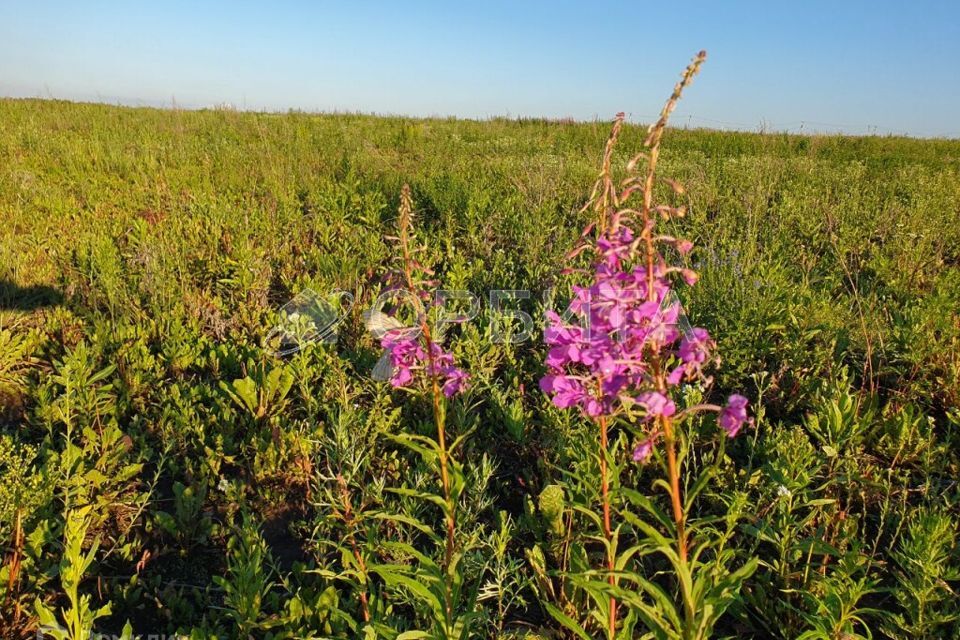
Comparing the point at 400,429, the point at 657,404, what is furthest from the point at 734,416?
the point at 400,429

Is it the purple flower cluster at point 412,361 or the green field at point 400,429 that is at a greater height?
the purple flower cluster at point 412,361

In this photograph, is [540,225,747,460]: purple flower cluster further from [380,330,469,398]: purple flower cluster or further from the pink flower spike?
[380,330,469,398]: purple flower cluster

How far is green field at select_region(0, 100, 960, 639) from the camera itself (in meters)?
2.12

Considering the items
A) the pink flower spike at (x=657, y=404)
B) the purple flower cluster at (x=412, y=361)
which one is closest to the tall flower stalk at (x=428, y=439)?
the purple flower cluster at (x=412, y=361)

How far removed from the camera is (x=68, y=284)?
4.46 metres

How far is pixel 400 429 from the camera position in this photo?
3113mm

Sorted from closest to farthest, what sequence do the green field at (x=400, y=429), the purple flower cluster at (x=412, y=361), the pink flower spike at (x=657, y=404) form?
the pink flower spike at (x=657, y=404) → the purple flower cluster at (x=412, y=361) → the green field at (x=400, y=429)

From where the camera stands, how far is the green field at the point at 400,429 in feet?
6.95

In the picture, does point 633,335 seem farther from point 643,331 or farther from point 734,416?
point 734,416

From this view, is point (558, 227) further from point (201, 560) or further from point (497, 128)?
point (497, 128)

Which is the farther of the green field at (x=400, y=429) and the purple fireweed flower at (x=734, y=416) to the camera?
the green field at (x=400, y=429)

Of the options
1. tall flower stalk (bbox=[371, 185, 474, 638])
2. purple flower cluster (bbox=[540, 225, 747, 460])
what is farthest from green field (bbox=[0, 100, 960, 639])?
purple flower cluster (bbox=[540, 225, 747, 460])

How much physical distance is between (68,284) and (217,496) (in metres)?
2.80

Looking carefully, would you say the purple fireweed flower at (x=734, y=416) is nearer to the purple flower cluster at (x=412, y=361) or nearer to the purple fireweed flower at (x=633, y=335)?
the purple fireweed flower at (x=633, y=335)
